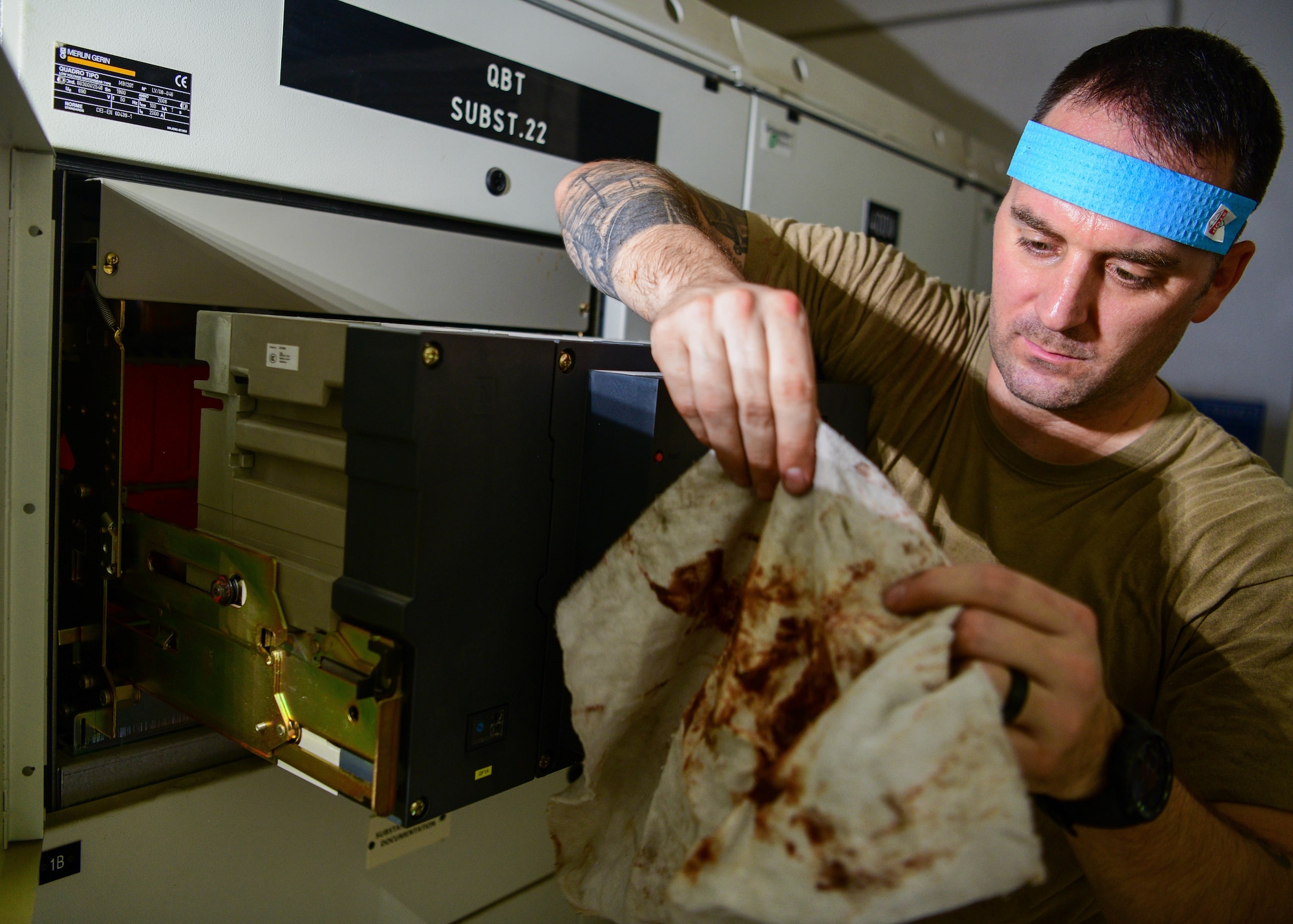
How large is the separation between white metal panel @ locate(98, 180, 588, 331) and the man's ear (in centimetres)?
101

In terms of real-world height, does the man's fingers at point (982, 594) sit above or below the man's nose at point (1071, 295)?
below

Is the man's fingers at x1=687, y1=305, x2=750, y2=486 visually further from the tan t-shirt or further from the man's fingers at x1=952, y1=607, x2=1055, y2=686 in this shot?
the tan t-shirt

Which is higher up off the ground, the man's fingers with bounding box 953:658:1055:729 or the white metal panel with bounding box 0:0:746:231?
the white metal panel with bounding box 0:0:746:231

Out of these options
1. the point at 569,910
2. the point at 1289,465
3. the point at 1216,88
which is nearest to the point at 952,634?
the point at 1216,88

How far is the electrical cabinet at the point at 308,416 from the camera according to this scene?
2.63 feet

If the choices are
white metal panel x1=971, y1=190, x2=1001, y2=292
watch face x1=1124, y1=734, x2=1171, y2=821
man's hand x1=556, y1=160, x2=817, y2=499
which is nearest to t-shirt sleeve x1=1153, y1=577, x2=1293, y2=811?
watch face x1=1124, y1=734, x2=1171, y2=821

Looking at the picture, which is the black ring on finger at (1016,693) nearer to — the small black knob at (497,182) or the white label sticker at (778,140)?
the small black knob at (497,182)

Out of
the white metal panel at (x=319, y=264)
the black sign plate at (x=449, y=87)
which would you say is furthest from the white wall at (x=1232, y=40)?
the white metal panel at (x=319, y=264)

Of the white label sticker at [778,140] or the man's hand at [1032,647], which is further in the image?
the white label sticker at [778,140]

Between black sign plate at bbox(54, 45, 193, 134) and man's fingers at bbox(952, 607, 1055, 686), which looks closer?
man's fingers at bbox(952, 607, 1055, 686)

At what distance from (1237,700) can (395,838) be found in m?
1.21

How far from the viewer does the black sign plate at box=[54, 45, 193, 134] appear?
3.21 ft

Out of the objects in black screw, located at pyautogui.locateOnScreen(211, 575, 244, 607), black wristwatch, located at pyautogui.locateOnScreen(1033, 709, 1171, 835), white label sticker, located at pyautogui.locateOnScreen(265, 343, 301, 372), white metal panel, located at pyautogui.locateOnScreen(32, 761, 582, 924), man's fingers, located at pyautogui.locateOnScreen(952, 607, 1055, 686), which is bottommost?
white metal panel, located at pyautogui.locateOnScreen(32, 761, 582, 924)

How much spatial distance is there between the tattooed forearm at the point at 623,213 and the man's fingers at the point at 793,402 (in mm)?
465
